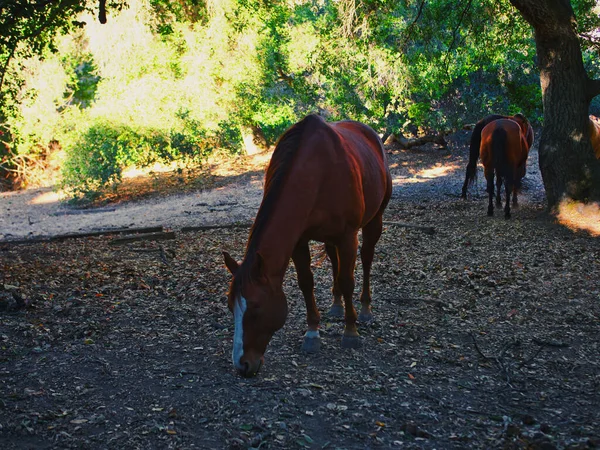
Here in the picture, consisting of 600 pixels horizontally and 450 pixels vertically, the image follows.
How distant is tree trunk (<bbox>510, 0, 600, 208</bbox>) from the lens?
7801mm

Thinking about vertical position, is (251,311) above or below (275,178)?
below

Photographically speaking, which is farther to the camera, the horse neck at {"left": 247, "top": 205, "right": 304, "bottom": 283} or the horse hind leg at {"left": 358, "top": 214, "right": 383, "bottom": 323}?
the horse hind leg at {"left": 358, "top": 214, "right": 383, "bottom": 323}

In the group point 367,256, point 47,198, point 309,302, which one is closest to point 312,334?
point 309,302

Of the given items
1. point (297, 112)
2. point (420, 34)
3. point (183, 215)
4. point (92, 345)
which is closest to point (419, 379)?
point (92, 345)

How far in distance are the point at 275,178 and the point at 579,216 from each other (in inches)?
234

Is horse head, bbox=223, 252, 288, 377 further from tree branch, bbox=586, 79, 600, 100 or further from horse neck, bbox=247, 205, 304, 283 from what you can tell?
tree branch, bbox=586, 79, 600, 100

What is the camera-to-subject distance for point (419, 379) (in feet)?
11.8

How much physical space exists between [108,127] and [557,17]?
408 inches

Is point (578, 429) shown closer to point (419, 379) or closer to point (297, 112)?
point (419, 379)

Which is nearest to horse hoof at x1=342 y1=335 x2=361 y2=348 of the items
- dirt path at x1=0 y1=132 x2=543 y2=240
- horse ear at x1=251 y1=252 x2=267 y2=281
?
horse ear at x1=251 y1=252 x2=267 y2=281

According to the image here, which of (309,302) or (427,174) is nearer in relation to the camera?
(309,302)

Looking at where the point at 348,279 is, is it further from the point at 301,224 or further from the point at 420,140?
the point at 420,140

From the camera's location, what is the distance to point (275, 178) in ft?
11.7

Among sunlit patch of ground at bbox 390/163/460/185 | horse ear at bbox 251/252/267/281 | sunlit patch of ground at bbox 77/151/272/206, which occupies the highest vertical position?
horse ear at bbox 251/252/267/281
